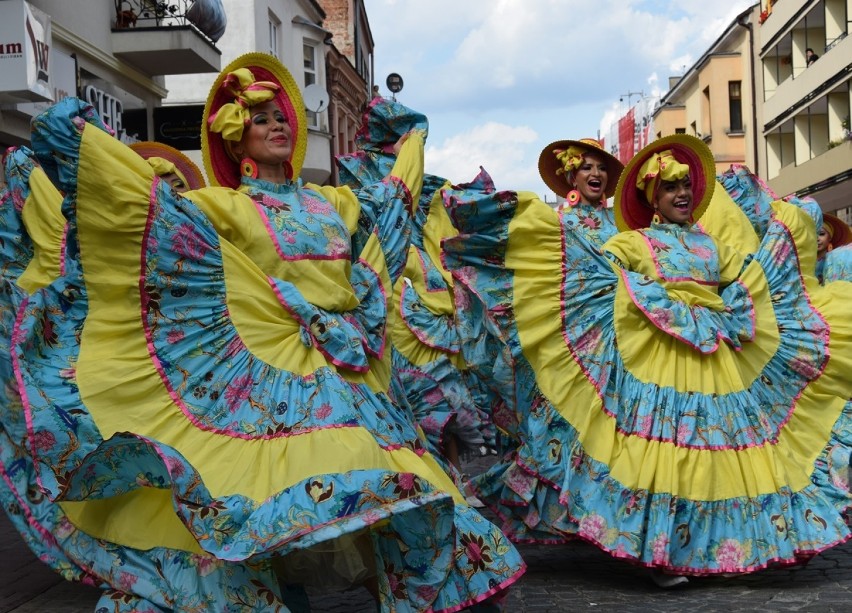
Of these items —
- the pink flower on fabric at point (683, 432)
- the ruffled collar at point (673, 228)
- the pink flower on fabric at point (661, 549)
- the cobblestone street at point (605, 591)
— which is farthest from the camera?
the ruffled collar at point (673, 228)

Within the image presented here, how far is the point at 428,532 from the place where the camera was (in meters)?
3.98

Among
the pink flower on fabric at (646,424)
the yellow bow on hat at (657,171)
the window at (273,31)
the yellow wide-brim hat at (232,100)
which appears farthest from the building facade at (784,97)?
the yellow wide-brim hat at (232,100)

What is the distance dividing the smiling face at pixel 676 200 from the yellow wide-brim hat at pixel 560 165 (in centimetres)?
145

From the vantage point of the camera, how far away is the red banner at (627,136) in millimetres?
55188

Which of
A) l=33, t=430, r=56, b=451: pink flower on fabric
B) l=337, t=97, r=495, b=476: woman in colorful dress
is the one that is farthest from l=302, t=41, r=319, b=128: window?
l=33, t=430, r=56, b=451: pink flower on fabric

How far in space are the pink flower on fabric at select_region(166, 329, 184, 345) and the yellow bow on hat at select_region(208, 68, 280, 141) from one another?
2.88 ft

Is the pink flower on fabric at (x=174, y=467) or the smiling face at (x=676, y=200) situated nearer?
the pink flower on fabric at (x=174, y=467)

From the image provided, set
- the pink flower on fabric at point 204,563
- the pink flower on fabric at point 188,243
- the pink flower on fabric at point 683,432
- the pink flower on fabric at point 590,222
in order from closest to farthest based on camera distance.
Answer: the pink flower on fabric at point 204,563 → the pink flower on fabric at point 188,243 → the pink flower on fabric at point 683,432 → the pink flower on fabric at point 590,222

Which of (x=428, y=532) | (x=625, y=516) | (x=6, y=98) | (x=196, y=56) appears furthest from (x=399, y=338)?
(x=196, y=56)

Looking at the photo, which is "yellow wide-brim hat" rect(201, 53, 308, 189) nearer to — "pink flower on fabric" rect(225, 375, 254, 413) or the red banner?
"pink flower on fabric" rect(225, 375, 254, 413)

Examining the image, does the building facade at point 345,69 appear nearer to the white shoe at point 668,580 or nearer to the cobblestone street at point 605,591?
the cobblestone street at point 605,591

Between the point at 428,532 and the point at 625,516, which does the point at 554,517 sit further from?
the point at 428,532

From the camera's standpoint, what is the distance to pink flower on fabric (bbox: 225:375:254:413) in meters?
4.21

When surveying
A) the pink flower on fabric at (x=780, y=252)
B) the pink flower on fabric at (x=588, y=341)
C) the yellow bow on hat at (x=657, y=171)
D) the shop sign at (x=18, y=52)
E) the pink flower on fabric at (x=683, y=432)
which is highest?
the shop sign at (x=18, y=52)
